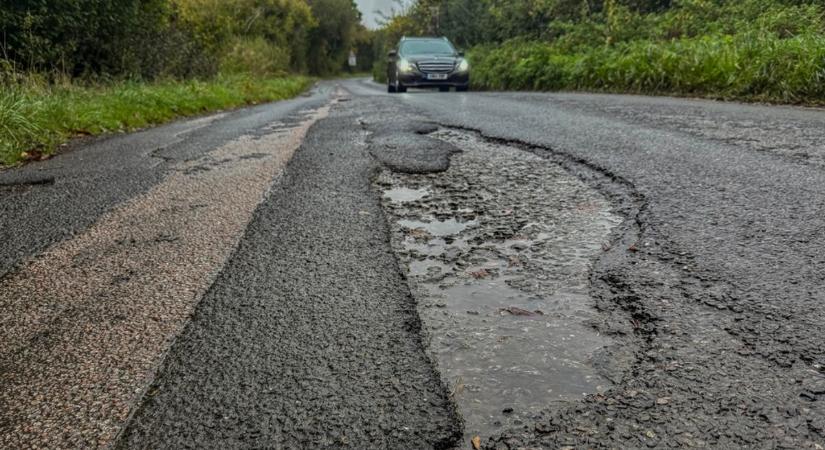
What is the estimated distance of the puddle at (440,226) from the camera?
237 centimetres

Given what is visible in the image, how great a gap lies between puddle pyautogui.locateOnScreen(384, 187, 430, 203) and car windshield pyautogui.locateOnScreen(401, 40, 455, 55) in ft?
37.4

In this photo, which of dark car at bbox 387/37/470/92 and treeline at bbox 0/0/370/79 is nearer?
treeline at bbox 0/0/370/79

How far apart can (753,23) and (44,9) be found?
435 inches

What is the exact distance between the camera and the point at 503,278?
6.12 ft

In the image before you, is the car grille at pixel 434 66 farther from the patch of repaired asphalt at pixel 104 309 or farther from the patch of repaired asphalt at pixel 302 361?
the patch of repaired asphalt at pixel 302 361

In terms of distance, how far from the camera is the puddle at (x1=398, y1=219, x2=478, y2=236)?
2367mm

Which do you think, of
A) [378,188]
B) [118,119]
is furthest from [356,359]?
[118,119]

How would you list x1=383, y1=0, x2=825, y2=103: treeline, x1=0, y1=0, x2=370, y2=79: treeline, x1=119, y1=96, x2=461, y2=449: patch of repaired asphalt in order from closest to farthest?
x1=119, y1=96, x2=461, y2=449: patch of repaired asphalt < x1=383, y1=0, x2=825, y2=103: treeline < x1=0, y1=0, x2=370, y2=79: treeline

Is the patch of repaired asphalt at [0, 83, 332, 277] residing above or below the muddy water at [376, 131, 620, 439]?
below

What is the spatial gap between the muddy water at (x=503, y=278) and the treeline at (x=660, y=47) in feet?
17.2

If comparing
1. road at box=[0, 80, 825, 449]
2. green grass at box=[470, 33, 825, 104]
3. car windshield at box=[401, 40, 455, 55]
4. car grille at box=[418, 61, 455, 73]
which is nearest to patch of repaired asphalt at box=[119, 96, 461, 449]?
road at box=[0, 80, 825, 449]

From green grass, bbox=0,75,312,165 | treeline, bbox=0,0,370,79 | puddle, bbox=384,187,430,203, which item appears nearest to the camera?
puddle, bbox=384,187,430,203

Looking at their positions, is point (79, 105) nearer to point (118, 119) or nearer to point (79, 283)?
point (118, 119)

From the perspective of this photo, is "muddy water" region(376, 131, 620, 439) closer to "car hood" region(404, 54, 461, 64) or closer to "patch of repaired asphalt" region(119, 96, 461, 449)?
"patch of repaired asphalt" region(119, 96, 461, 449)
